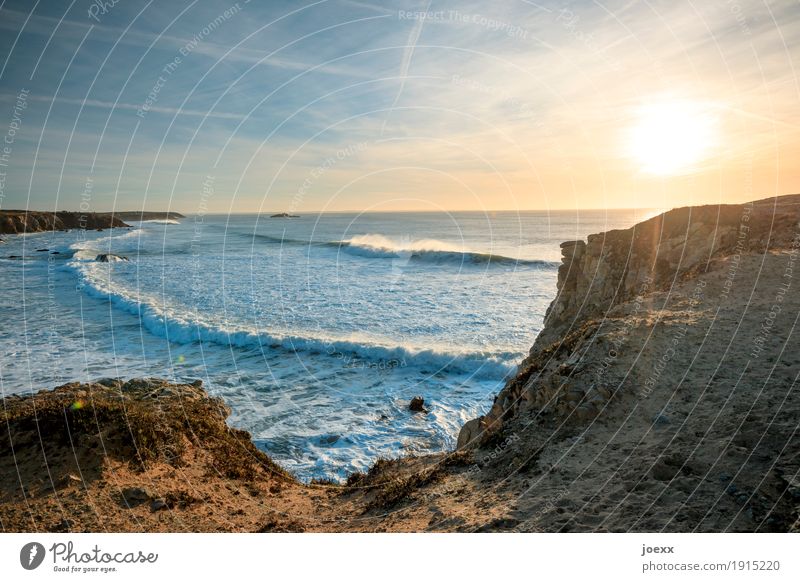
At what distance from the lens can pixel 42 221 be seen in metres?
106

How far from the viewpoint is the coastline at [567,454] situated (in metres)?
5.73

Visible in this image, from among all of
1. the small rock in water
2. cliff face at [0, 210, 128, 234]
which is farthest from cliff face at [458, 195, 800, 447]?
cliff face at [0, 210, 128, 234]

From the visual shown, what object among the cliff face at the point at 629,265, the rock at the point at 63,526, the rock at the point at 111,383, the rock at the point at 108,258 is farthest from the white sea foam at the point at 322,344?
the rock at the point at 108,258

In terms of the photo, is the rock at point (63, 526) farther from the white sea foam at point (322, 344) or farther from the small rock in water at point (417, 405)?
the white sea foam at point (322, 344)

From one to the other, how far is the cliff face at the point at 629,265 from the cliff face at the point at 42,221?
3586 inches

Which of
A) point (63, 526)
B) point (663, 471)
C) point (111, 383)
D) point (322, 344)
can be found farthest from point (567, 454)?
point (322, 344)

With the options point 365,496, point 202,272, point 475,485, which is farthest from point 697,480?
point 202,272

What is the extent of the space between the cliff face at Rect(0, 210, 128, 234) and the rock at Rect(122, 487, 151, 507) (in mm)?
90402

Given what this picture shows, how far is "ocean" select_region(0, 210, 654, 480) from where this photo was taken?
572 inches

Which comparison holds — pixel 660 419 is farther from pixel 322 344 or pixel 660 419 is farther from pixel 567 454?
pixel 322 344

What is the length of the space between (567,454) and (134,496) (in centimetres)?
745

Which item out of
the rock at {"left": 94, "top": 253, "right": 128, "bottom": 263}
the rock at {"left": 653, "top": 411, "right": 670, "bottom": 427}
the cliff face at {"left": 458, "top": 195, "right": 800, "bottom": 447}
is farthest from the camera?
the rock at {"left": 94, "top": 253, "right": 128, "bottom": 263}

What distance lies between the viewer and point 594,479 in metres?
6.31

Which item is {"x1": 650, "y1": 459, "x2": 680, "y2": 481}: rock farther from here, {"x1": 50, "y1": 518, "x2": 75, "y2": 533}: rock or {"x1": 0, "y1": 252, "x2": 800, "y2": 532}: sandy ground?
{"x1": 50, "y1": 518, "x2": 75, "y2": 533}: rock
